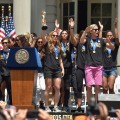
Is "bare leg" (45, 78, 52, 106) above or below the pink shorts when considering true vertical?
below

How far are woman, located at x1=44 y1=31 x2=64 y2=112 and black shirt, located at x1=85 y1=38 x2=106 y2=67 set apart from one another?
2.07ft

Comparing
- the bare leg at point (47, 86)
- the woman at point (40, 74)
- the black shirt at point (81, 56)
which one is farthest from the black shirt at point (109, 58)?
the woman at point (40, 74)

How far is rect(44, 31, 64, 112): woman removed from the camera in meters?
14.7

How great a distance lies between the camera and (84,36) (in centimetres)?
1462

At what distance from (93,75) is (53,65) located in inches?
36.8

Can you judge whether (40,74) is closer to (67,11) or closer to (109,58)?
(109,58)

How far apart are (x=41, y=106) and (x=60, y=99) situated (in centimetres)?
89

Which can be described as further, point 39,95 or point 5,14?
point 5,14

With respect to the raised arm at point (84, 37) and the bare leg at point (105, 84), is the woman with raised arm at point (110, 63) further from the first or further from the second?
the raised arm at point (84, 37)

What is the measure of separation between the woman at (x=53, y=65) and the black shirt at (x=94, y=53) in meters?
0.63

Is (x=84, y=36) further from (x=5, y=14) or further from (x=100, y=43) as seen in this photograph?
(x=5, y=14)

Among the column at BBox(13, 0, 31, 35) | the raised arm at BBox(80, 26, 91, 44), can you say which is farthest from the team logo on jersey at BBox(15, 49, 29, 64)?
the column at BBox(13, 0, 31, 35)

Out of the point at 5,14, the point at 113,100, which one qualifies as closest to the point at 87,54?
the point at 113,100

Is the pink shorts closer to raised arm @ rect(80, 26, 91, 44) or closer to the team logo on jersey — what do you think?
raised arm @ rect(80, 26, 91, 44)
